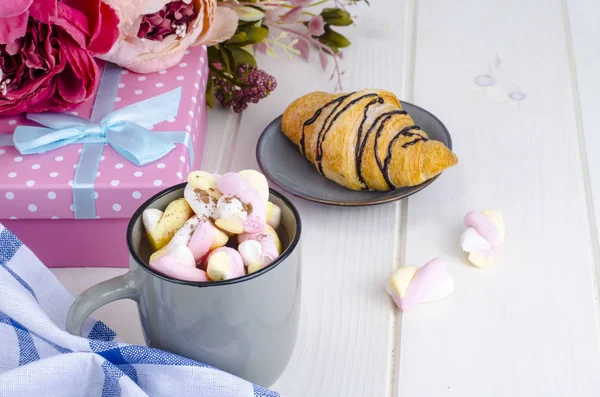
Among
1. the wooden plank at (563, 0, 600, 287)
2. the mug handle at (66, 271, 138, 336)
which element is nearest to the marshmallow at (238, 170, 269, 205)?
the mug handle at (66, 271, 138, 336)

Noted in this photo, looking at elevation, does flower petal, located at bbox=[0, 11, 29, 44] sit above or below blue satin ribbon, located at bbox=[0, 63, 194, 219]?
above

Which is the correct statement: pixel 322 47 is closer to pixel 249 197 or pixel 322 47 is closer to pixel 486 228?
pixel 486 228

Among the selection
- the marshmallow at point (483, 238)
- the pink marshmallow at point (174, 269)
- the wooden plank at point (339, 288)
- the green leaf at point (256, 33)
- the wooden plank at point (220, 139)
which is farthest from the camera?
the green leaf at point (256, 33)

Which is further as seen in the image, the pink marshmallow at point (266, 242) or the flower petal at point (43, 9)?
the flower petal at point (43, 9)

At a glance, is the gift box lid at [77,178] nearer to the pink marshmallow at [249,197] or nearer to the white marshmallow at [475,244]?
the pink marshmallow at [249,197]

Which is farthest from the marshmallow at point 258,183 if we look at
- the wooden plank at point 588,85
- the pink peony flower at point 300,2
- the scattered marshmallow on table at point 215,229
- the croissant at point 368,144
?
the pink peony flower at point 300,2

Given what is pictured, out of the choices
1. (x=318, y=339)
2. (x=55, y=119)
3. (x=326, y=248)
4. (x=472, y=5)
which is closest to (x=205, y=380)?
(x=318, y=339)

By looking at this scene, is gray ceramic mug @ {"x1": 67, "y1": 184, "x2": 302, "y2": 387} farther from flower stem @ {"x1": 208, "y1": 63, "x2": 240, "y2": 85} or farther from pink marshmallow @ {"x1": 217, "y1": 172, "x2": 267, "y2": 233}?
flower stem @ {"x1": 208, "y1": 63, "x2": 240, "y2": 85}
